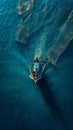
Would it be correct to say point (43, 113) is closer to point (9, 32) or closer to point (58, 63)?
point (58, 63)

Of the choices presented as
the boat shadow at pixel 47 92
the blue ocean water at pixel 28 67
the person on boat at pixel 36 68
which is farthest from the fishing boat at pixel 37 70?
the boat shadow at pixel 47 92

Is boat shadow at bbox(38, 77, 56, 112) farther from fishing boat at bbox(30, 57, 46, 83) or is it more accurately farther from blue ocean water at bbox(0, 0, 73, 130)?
fishing boat at bbox(30, 57, 46, 83)

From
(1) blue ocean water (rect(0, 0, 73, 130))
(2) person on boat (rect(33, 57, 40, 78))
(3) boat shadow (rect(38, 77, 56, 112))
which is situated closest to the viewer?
(1) blue ocean water (rect(0, 0, 73, 130))

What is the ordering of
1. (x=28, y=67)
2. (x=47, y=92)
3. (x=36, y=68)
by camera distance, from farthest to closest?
(x=28, y=67) → (x=36, y=68) → (x=47, y=92)

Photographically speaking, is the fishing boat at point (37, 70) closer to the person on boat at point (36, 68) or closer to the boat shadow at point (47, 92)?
the person on boat at point (36, 68)

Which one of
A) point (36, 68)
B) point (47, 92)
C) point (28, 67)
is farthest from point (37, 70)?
point (47, 92)

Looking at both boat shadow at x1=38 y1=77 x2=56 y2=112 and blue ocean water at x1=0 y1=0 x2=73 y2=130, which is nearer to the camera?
blue ocean water at x1=0 y1=0 x2=73 y2=130

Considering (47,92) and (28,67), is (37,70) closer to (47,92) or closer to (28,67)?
(28,67)

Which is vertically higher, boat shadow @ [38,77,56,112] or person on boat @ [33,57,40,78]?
person on boat @ [33,57,40,78]

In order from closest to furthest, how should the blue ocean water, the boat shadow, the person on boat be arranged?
1. the blue ocean water
2. the boat shadow
3. the person on boat

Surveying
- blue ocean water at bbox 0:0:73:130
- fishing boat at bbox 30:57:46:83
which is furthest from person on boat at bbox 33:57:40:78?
blue ocean water at bbox 0:0:73:130
